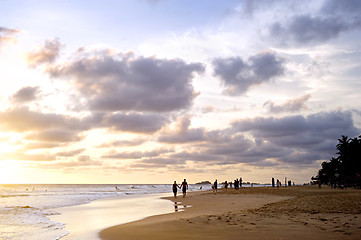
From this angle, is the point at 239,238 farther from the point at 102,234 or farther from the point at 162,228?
the point at 102,234

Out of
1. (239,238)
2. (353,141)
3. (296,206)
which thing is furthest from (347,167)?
(239,238)

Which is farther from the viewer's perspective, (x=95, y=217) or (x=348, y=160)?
(x=348, y=160)

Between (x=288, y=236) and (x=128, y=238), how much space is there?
6109mm

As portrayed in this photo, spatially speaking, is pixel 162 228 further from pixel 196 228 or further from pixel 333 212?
pixel 333 212

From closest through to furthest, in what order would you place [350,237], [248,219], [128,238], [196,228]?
[350,237] → [128,238] → [196,228] → [248,219]

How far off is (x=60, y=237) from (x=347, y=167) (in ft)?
234

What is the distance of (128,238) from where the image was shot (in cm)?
1297

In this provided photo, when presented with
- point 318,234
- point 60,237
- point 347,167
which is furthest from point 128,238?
point 347,167

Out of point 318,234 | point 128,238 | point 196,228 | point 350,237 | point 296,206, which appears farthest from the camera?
point 296,206

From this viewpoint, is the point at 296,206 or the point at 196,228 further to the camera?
the point at 296,206

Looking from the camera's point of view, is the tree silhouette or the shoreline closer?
the shoreline

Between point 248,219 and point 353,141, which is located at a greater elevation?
point 353,141

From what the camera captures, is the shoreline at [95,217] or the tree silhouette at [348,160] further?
the tree silhouette at [348,160]

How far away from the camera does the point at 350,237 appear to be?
36.8 feet
